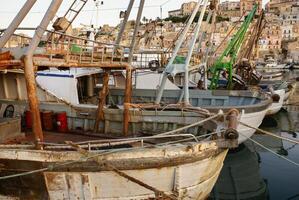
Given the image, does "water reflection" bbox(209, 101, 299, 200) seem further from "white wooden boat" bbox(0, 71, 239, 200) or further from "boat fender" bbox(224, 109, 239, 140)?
"boat fender" bbox(224, 109, 239, 140)

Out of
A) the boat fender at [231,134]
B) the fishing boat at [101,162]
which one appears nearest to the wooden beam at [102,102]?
the fishing boat at [101,162]

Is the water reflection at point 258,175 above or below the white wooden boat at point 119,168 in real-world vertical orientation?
below

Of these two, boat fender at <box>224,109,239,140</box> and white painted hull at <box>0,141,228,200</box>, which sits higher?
boat fender at <box>224,109,239,140</box>

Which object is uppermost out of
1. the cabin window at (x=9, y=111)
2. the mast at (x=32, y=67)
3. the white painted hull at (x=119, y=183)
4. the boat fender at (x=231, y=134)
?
the mast at (x=32, y=67)

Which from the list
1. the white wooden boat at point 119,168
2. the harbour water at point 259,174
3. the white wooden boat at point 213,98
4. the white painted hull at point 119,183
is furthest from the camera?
the white wooden boat at point 213,98

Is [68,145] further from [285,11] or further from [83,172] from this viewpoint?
[285,11]

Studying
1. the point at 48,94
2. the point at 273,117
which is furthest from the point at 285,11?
the point at 48,94

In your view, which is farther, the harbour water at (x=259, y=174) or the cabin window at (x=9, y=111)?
the cabin window at (x=9, y=111)

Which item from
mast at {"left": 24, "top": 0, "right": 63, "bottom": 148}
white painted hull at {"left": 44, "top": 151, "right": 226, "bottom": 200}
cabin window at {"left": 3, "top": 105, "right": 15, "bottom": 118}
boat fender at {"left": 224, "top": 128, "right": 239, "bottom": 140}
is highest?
mast at {"left": 24, "top": 0, "right": 63, "bottom": 148}

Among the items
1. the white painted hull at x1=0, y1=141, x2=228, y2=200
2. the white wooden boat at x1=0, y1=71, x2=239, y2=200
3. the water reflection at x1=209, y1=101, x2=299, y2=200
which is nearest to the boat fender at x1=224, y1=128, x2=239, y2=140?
the white wooden boat at x1=0, y1=71, x2=239, y2=200

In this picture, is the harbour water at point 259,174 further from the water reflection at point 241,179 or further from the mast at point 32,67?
the mast at point 32,67

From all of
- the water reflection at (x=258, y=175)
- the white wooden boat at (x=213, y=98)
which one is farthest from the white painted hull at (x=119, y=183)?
the white wooden boat at (x=213, y=98)

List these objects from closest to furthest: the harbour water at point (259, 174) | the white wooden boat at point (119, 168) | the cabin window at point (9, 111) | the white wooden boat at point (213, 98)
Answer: the white wooden boat at point (119, 168)
the harbour water at point (259, 174)
the cabin window at point (9, 111)
the white wooden boat at point (213, 98)

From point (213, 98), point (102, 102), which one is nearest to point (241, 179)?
point (213, 98)
